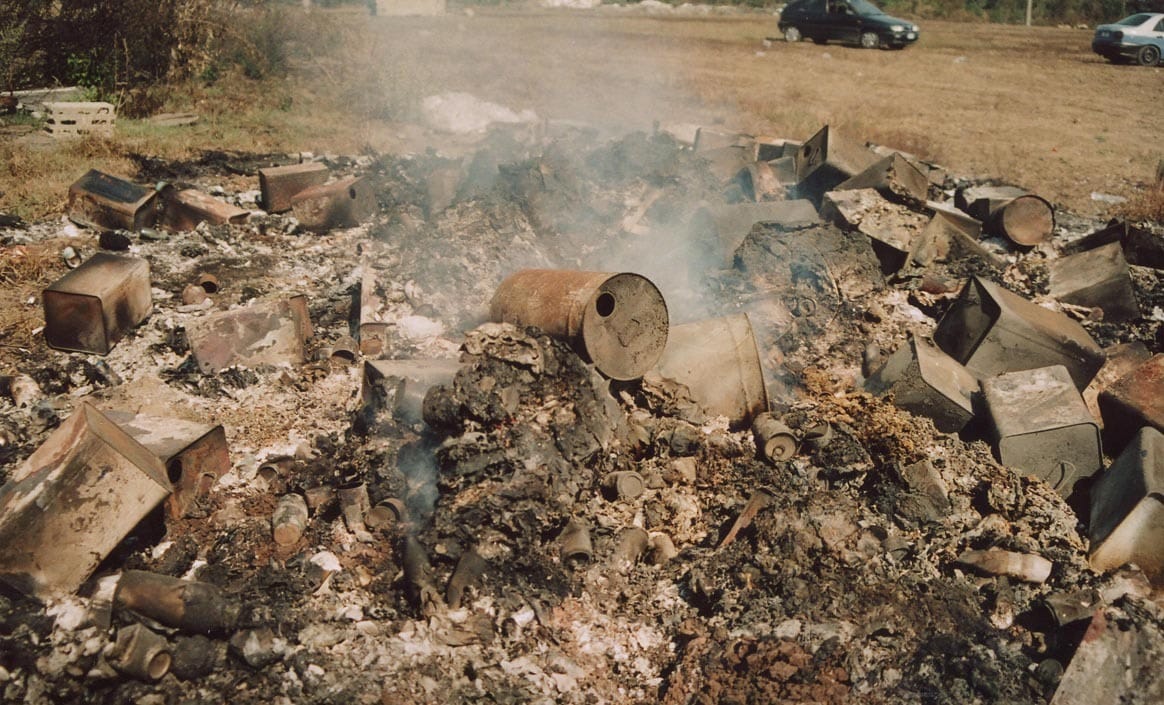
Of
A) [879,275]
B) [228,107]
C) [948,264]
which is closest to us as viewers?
[879,275]

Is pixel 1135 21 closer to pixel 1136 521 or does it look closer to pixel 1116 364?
pixel 1116 364

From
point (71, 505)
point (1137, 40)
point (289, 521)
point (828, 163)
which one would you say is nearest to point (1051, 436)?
point (828, 163)

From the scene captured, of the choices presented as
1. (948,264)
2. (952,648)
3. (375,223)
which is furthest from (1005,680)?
(375,223)

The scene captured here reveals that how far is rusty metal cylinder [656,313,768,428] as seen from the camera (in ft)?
15.5

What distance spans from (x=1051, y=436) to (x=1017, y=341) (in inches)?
35.3

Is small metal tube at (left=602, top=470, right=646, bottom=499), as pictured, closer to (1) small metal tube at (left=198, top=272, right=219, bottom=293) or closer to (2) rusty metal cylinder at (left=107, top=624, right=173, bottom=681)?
(2) rusty metal cylinder at (left=107, top=624, right=173, bottom=681)

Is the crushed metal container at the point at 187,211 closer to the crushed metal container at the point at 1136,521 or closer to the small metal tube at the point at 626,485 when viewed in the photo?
the small metal tube at the point at 626,485

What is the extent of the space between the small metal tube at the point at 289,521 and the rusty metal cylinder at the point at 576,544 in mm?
1362

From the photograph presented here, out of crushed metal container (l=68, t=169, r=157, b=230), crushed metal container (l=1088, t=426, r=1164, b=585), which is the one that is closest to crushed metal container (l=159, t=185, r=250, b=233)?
crushed metal container (l=68, t=169, r=157, b=230)

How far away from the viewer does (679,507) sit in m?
4.10

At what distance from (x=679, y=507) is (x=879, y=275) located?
350 centimetres

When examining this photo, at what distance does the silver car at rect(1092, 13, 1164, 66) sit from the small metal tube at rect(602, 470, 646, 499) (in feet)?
60.3

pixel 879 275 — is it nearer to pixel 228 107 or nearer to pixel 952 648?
pixel 952 648

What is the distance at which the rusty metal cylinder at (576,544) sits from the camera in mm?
3678
